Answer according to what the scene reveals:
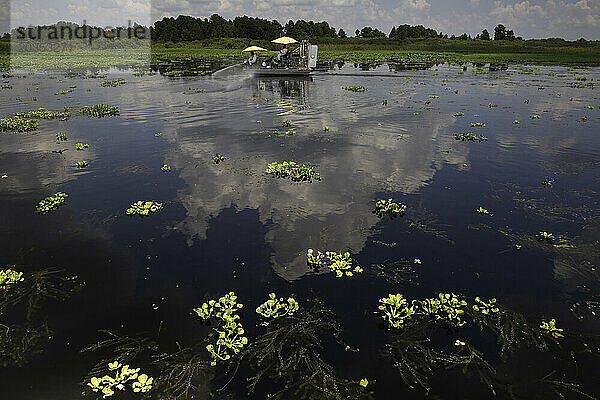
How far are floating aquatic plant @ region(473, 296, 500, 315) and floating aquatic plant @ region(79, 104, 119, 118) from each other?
32059 millimetres

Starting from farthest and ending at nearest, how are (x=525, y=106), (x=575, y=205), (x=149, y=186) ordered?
1. (x=525, y=106)
2. (x=149, y=186)
3. (x=575, y=205)

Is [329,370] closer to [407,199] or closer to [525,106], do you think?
[407,199]

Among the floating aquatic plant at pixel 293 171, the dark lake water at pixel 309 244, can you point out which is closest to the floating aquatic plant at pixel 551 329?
the dark lake water at pixel 309 244

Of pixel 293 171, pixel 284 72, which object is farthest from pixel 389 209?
pixel 284 72

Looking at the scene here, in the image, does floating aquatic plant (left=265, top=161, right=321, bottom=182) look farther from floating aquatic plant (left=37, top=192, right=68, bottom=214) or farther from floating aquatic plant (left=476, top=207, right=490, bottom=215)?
floating aquatic plant (left=37, top=192, right=68, bottom=214)

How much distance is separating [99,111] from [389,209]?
2926 centimetres

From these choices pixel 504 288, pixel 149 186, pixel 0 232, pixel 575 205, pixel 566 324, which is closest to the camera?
pixel 566 324

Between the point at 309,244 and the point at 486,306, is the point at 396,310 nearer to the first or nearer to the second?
the point at 486,306

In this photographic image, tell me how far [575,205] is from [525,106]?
26.6 m

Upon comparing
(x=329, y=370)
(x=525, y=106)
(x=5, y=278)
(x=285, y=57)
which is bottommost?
(x=329, y=370)

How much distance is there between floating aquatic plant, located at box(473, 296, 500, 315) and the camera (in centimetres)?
828

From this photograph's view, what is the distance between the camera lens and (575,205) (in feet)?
44.0

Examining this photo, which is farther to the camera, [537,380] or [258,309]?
[258,309]

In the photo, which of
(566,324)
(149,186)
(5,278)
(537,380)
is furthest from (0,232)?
(566,324)
